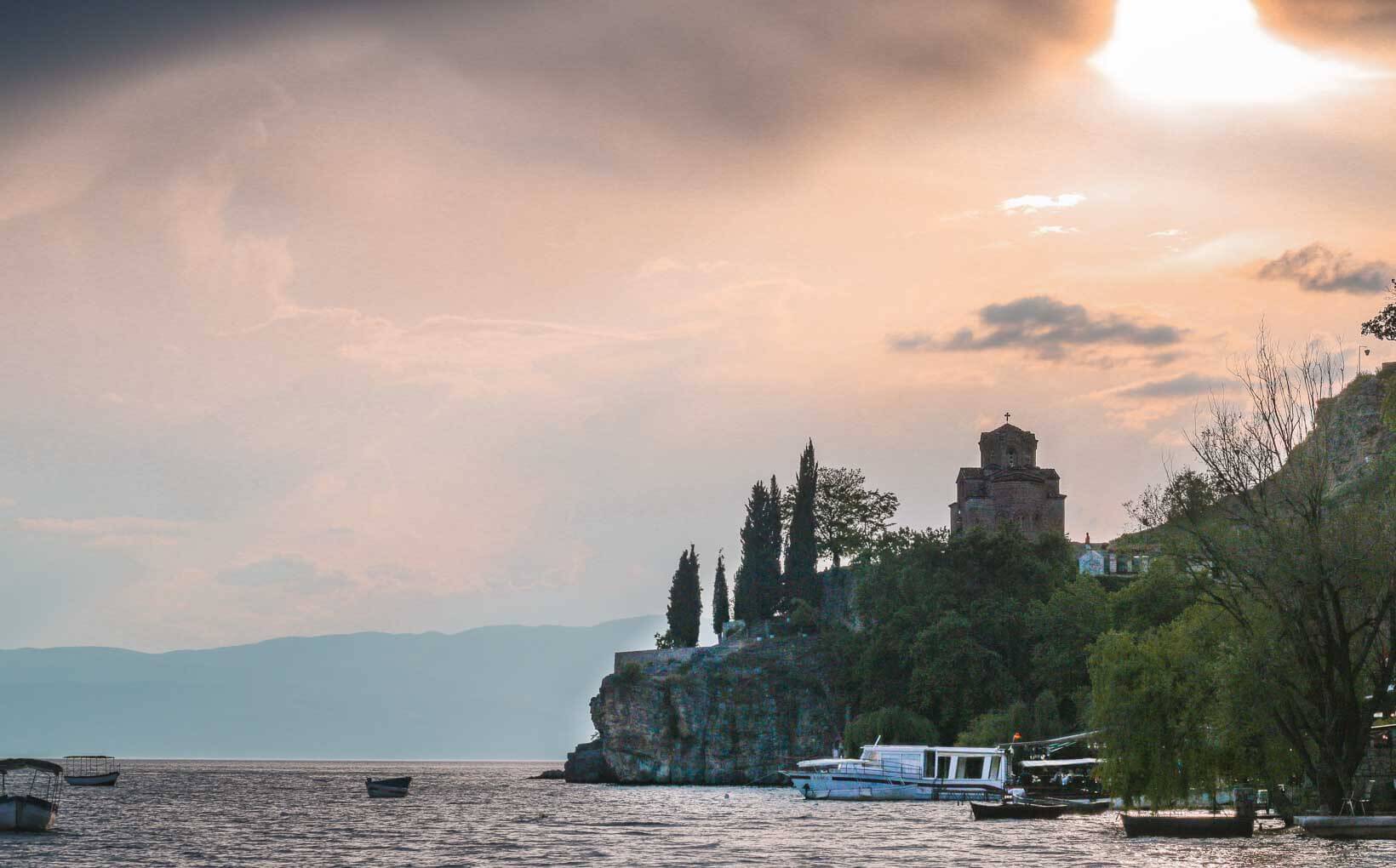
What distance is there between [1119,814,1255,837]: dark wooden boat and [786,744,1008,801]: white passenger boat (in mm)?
30606

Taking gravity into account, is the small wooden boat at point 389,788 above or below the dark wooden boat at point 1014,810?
below

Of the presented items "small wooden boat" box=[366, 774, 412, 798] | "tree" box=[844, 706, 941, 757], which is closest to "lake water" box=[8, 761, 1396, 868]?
"small wooden boat" box=[366, 774, 412, 798]

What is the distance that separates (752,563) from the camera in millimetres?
120438

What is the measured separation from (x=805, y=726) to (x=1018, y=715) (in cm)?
2579

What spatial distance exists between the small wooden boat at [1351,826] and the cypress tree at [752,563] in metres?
77.5

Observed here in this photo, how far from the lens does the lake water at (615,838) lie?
140ft

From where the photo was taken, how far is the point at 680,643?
416ft

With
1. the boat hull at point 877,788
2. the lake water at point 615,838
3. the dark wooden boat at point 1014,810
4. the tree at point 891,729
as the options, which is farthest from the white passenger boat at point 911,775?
the dark wooden boat at point 1014,810

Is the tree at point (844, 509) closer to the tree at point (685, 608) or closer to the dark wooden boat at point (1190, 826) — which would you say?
the tree at point (685, 608)

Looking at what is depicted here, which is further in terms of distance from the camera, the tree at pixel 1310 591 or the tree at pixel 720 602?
the tree at pixel 720 602

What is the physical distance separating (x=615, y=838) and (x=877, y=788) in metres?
31.7

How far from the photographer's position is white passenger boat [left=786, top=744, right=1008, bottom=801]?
260 ft

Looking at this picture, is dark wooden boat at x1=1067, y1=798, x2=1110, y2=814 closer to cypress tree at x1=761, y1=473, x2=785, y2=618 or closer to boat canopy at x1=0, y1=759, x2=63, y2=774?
boat canopy at x1=0, y1=759, x2=63, y2=774

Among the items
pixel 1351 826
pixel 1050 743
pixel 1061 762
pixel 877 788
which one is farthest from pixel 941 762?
pixel 1351 826
